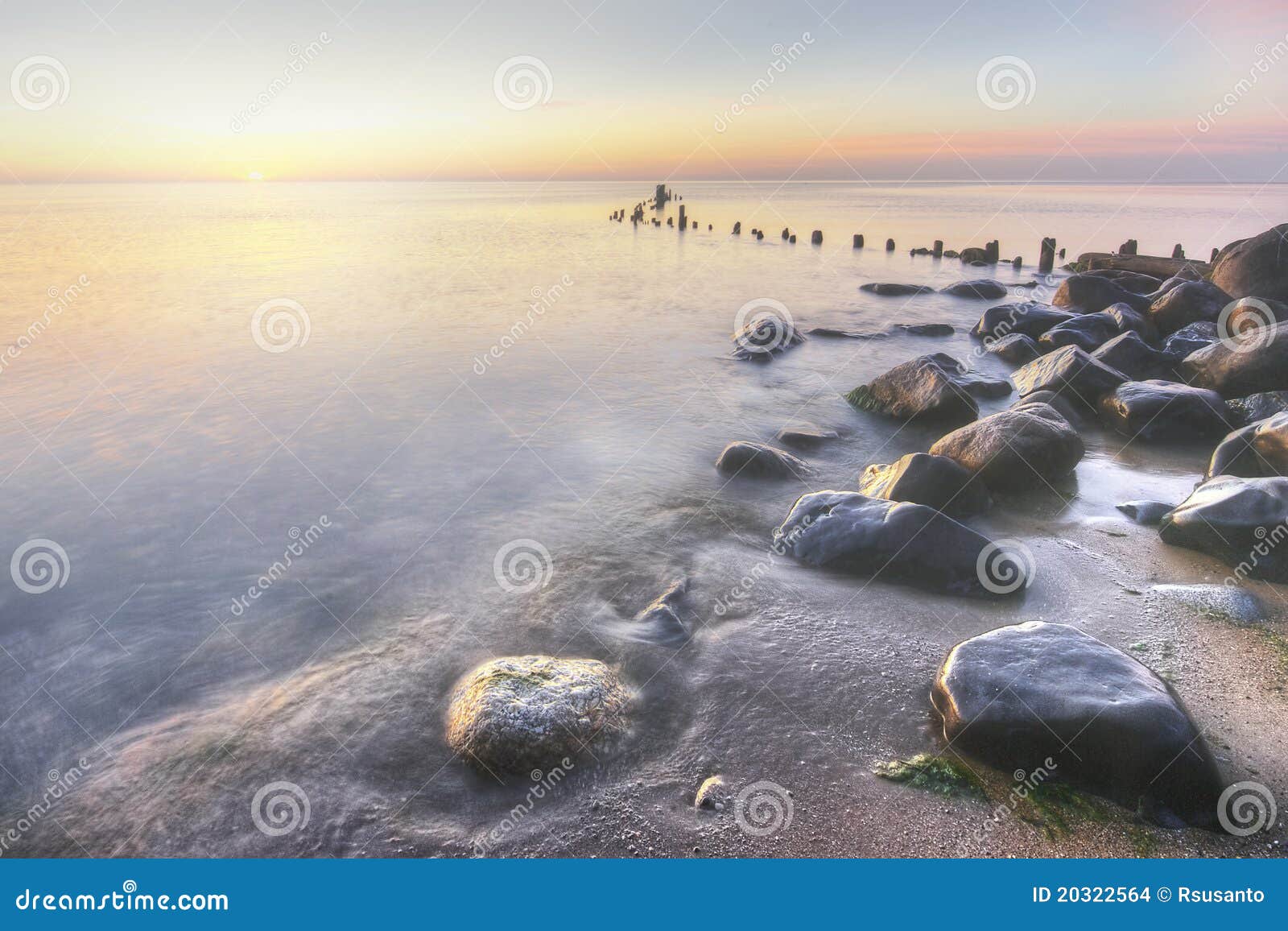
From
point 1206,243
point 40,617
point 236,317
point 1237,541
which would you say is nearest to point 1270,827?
point 1237,541

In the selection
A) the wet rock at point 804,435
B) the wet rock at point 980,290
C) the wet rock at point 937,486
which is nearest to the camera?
the wet rock at point 937,486

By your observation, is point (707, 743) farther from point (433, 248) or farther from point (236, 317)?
point (433, 248)

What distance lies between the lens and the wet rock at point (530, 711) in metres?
4.45

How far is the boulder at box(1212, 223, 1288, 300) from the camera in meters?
15.3

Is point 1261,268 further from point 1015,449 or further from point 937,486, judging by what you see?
point 937,486

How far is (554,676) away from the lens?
16.5ft

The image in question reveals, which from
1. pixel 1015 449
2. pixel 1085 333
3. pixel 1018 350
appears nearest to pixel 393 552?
pixel 1015 449

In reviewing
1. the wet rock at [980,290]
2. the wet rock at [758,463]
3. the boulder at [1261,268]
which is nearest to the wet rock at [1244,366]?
the boulder at [1261,268]

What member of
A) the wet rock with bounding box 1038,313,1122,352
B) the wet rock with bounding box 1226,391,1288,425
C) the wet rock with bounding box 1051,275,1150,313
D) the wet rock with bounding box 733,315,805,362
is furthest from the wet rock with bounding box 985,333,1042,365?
the wet rock with bounding box 1226,391,1288,425

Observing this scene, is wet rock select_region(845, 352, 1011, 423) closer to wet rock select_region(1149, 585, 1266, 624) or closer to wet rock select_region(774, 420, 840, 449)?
wet rock select_region(774, 420, 840, 449)

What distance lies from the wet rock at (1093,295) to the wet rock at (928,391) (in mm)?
7083

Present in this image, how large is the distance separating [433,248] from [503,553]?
2914 centimetres

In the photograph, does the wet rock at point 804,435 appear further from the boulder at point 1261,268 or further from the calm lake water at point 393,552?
the boulder at point 1261,268

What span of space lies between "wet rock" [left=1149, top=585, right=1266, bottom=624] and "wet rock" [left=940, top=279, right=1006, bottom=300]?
65.1 feet
